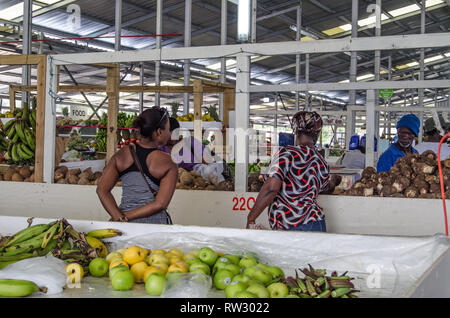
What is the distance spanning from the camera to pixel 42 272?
175cm

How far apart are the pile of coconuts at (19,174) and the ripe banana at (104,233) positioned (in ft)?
8.11

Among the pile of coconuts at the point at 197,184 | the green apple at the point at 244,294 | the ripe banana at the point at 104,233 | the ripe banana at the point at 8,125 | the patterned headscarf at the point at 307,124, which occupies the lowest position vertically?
the green apple at the point at 244,294

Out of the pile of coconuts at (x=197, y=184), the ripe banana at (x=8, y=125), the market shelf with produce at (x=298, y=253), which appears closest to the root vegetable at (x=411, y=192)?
the pile of coconuts at (x=197, y=184)

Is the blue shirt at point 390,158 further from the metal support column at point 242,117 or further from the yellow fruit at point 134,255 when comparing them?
the yellow fruit at point 134,255

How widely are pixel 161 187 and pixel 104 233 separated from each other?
0.69 metres

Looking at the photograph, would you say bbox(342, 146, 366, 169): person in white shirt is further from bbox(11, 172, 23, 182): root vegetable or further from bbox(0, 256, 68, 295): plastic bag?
bbox(0, 256, 68, 295): plastic bag

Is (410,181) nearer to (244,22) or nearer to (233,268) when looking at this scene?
(244,22)

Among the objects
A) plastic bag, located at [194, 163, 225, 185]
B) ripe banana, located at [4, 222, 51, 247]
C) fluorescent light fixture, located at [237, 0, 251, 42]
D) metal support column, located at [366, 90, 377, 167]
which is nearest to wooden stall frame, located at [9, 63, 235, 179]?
plastic bag, located at [194, 163, 225, 185]

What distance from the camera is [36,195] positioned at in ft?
14.2

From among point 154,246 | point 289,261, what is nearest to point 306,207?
point 289,261

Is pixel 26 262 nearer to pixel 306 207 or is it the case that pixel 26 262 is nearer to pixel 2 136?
pixel 306 207

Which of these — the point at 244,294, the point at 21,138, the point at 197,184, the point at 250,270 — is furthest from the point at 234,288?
the point at 21,138

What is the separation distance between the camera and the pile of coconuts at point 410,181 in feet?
11.6

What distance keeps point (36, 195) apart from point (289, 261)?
120 inches
